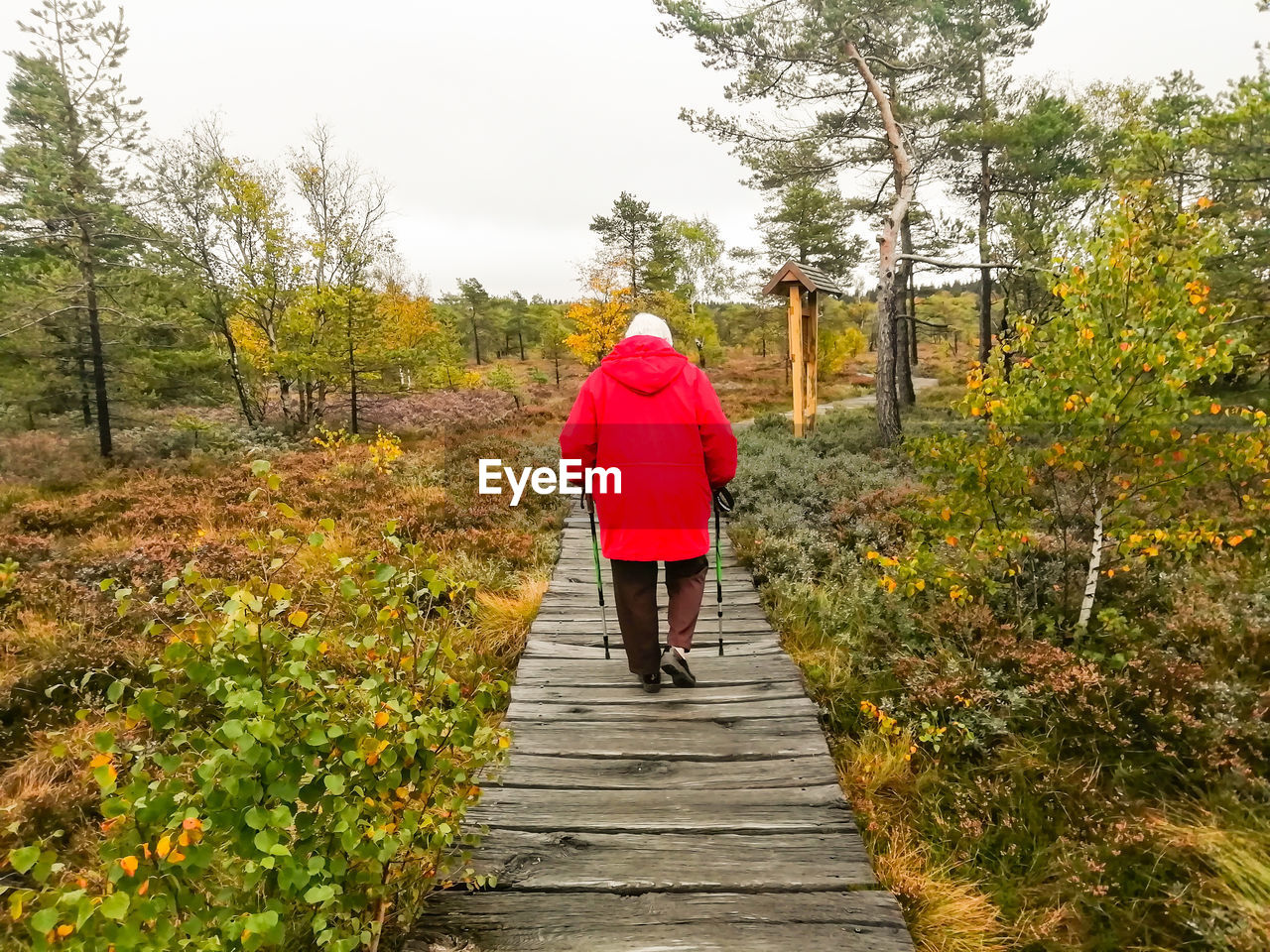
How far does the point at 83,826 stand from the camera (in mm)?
3521

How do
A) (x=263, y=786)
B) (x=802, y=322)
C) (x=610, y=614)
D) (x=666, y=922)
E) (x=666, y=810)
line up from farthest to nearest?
1. (x=802, y=322)
2. (x=610, y=614)
3. (x=666, y=810)
4. (x=666, y=922)
5. (x=263, y=786)

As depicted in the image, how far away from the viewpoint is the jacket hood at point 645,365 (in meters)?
3.87

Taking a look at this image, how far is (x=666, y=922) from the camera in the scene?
257 centimetres

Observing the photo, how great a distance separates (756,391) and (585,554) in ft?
69.7

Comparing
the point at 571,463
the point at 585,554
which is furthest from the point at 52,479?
the point at 571,463

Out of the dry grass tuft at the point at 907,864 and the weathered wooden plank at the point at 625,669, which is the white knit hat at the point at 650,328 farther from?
the dry grass tuft at the point at 907,864

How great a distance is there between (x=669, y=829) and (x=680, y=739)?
2.57 ft

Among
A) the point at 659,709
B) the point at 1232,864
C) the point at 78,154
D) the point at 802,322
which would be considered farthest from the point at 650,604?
the point at 78,154

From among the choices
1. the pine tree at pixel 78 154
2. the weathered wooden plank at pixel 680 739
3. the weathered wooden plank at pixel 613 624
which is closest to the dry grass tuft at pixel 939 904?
the weathered wooden plank at pixel 680 739

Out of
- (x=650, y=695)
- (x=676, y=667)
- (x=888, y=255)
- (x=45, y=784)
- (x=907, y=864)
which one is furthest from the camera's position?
(x=888, y=255)

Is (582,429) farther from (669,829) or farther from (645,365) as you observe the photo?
(669,829)

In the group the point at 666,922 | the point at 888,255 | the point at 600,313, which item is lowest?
the point at 666,922

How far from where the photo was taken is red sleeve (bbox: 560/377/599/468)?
3.99 m

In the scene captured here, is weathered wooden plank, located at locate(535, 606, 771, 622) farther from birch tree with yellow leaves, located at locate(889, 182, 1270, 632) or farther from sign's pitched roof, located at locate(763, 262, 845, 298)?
sign's pitched roof, located at locate(763, 262, 845, 298)
